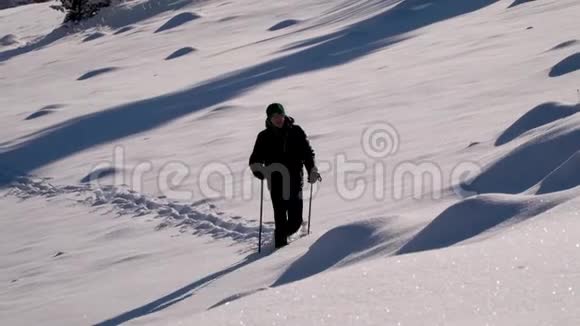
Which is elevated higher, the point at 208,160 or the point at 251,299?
the point at 251,299

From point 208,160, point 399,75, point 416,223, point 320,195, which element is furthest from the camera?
point 399,75

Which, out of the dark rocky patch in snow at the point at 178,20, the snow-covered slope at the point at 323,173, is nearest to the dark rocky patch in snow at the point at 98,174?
the snow-covered slope at the point at 323,173

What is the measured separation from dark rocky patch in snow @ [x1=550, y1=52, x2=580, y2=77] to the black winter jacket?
639 centimetres

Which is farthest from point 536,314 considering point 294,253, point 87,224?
point 87,224

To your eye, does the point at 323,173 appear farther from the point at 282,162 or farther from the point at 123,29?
the point at 123,29

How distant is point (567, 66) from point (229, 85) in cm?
715

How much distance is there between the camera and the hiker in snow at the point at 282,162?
903 centimetres

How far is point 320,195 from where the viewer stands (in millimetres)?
11141

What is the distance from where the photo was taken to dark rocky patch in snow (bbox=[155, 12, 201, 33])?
98.4 feet

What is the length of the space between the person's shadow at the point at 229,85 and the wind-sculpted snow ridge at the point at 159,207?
1.03 meters

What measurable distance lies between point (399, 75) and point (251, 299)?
1303 centimetres

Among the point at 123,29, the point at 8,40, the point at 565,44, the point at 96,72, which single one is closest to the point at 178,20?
the point at 123,29

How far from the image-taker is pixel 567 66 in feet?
47.2

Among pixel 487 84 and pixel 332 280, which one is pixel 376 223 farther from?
pixel 487 84
